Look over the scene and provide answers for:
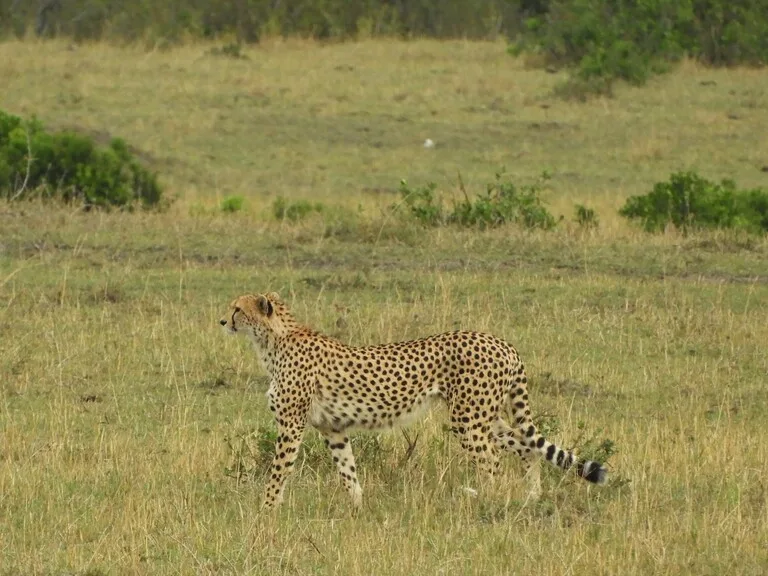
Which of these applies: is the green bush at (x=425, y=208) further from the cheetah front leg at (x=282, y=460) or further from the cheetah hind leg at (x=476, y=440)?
the cheetah front leg at (x=282, y=460)

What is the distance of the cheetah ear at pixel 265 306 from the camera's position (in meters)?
6.07

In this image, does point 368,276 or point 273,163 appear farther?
point 273,163

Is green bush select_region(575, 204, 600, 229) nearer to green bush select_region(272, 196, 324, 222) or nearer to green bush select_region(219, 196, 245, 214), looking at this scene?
green bush select_region(272, 196, 324, 222)

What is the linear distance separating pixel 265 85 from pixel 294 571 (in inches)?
661

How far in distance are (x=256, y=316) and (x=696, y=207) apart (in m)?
8.33

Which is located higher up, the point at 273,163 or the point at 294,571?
the point at 294,571

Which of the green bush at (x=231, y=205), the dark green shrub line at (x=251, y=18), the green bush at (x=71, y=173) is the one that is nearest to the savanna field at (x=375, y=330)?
the green bush at (x=231, y=205)

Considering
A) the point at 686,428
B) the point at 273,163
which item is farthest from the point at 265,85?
the point at 686,428

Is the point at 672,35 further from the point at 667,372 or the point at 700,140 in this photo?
the point at 667,372

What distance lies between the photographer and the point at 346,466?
5977 millimetres

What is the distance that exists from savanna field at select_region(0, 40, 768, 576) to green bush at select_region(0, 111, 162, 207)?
0.47m

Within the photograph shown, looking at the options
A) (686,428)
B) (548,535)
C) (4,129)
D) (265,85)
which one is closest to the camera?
(548,535)

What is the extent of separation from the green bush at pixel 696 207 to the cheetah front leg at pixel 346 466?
7788mm

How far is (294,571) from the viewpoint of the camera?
5180 millimetres
